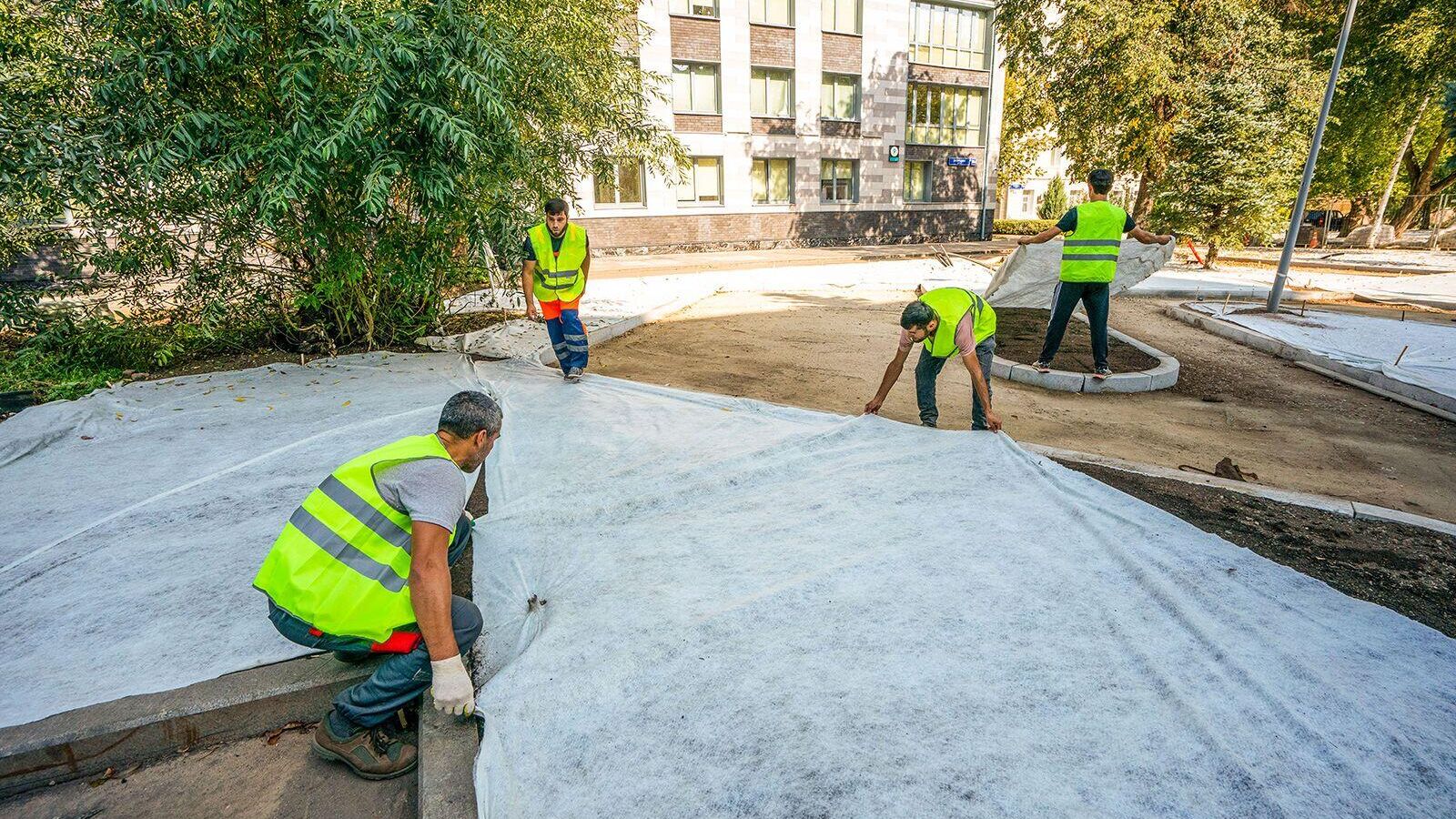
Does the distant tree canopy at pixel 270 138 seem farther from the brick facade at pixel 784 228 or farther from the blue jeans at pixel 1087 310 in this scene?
the brick facade at pixel 784 228

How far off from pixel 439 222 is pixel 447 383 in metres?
1.32

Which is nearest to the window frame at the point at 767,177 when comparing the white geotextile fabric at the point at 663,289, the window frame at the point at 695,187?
the window frame at the point at 695,187

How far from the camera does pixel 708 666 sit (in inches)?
88.4

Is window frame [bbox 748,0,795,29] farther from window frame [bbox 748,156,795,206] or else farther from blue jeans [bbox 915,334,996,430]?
blue jeans [bbox 915,334,996,430]

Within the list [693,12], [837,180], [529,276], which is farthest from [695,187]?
[529,276]

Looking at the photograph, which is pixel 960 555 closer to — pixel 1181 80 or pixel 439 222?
pixel 439 222

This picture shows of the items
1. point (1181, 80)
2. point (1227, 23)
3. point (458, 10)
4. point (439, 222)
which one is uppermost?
point (1227, 23)

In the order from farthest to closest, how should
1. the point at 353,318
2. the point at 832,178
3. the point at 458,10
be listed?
the point at 832,178, the point at 353,318, the point at 458,10

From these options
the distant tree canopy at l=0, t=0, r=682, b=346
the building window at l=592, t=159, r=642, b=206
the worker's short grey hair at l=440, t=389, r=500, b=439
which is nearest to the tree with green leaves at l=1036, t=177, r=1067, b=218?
the building window at l=592, t=159, r=642, b=206

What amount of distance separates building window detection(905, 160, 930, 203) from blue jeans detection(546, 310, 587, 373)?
22.6 meters

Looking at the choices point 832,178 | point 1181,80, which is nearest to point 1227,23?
point 1181,80

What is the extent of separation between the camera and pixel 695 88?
21000 mm

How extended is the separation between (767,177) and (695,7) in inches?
210

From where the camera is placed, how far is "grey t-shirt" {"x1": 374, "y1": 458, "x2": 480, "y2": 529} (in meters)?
1.92
